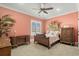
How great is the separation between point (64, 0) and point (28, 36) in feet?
4.27

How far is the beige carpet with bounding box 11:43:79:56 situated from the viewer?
2.25 metres

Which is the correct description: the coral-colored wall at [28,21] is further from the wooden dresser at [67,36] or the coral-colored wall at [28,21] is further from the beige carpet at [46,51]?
the beige carpet at [46,51]

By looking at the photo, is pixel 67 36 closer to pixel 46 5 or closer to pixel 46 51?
pixel 46 51

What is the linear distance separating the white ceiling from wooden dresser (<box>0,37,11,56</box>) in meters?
0.80

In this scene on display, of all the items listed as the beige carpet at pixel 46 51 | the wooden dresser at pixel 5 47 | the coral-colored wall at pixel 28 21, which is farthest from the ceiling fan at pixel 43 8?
the wooden dresser at pixel 5 47

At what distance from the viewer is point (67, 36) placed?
252 centimetres

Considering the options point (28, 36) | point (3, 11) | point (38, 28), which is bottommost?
point (28, 36)

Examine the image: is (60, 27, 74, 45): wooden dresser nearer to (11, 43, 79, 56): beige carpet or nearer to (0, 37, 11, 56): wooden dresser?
(11, 43, 79, 56): beige carpet

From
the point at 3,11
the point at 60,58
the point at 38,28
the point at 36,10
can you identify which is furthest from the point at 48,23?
the point at 3,11

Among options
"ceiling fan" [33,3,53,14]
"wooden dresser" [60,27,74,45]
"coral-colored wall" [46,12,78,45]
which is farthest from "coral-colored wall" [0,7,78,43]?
"ceiling fan" [33,3,53,14]

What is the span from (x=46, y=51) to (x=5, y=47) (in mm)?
1003

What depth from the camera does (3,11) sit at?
2.14 m

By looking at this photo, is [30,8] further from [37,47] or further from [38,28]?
[37,47]

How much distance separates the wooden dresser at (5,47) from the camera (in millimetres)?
2146
